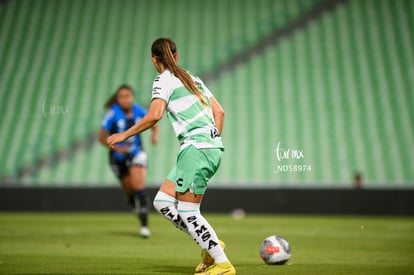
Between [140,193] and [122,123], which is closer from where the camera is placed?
[140,193]

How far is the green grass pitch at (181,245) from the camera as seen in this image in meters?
7.38

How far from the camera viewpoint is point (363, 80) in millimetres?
21484

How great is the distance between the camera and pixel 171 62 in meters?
6.29

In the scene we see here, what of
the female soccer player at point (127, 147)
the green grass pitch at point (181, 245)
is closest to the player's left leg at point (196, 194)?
the green grass pitch at point (181, 245)

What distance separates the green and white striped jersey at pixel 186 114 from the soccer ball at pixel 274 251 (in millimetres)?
1741

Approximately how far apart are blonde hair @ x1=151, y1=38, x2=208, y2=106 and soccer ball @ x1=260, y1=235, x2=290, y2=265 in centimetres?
197

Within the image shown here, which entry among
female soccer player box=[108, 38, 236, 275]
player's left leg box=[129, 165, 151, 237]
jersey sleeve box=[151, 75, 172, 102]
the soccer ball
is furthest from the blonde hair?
player's left leg box=[129, 165, 151, 237]

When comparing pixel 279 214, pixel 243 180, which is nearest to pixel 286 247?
pixel 279 214

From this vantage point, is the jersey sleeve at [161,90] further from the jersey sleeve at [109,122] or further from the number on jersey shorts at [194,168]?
the jersey sleeve at [109,122]

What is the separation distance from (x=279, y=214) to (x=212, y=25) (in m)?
8.34

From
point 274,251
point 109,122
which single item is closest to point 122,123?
point 109,122

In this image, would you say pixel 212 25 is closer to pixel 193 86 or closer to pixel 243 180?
pixel 243 180

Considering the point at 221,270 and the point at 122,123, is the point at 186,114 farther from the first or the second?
the point at 122,123

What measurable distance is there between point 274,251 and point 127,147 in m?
4.60
